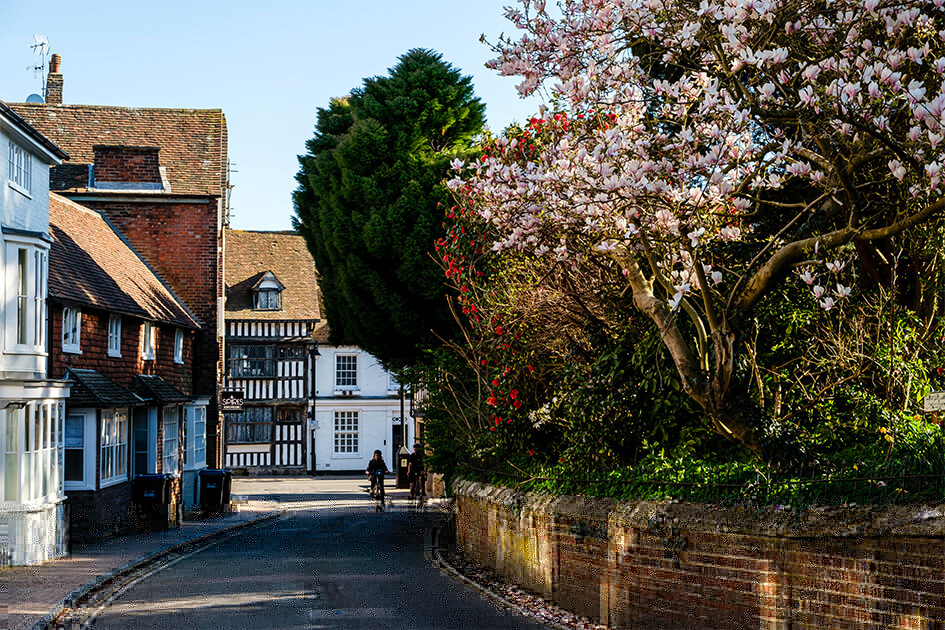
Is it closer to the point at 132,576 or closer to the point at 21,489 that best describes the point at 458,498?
the point at 132,576

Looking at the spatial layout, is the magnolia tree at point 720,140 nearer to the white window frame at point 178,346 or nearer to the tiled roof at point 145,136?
the white window frame at point 178,346

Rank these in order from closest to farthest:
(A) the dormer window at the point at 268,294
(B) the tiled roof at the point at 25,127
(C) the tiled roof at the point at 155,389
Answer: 1. (B) the tiled roof at the point at 25,127
2. (C) the tiled roof at the point at 155,389
3. (A) the dormer window at the point at 268,294

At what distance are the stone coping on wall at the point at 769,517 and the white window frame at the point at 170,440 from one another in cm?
1673

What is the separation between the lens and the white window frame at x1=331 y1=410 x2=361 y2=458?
172ft

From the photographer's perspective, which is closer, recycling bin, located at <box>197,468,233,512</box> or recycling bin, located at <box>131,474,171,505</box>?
recycling bin, located at <box>131,474,171,505</box>

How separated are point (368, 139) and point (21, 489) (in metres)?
9.17

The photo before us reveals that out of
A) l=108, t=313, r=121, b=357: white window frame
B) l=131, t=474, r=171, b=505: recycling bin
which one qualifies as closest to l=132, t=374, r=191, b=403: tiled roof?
l=108, t=313, r=121, b=357: white window frame

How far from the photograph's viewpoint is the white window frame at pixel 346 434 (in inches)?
2062

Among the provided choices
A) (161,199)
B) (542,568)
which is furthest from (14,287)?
(161,199)

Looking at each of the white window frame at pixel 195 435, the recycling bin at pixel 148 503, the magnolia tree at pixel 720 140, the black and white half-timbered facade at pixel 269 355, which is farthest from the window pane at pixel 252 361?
the magnolia tree at pixel 720 140

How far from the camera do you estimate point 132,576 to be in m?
16.0

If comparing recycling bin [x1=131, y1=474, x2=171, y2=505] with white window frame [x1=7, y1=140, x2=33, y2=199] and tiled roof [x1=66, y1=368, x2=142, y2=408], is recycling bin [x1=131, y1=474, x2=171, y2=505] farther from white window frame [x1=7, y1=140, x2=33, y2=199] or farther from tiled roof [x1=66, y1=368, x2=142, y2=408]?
white window frame [x1=7, y1=140, x2=33, y2=199]

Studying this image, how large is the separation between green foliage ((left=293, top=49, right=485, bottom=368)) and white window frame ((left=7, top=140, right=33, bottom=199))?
590cm

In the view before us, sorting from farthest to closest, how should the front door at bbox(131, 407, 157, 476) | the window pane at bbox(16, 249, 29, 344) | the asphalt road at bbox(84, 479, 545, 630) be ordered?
the front door at bbox(131, 407, 157, 476)
the window pane at bbox(16, 249, 29, 344)
the asphalt road at bbox(84, 479, 545, 630)
